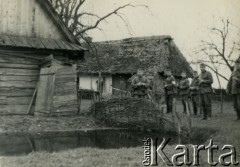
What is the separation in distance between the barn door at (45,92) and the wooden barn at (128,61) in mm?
15956

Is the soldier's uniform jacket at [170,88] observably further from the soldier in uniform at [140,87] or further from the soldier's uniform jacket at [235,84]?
the soldier's uniform jacket at [235,84]

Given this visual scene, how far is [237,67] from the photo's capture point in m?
12.8

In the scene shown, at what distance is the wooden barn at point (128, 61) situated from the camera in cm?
3161

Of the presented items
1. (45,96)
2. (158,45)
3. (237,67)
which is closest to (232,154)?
(237,67)

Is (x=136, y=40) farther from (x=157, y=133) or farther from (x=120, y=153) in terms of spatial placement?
(x=120, y=153)

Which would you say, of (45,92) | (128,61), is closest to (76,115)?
(45,92)

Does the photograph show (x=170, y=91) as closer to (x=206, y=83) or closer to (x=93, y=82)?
(x=206, y=83)

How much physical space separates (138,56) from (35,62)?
714 inches

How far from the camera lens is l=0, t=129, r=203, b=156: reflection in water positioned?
902 cm

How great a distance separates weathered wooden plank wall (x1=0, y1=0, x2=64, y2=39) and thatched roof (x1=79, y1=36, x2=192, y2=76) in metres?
14.8

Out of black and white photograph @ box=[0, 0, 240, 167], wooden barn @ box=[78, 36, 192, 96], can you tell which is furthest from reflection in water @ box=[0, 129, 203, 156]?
wooden barn @ box=[78, 36, 192, 96]

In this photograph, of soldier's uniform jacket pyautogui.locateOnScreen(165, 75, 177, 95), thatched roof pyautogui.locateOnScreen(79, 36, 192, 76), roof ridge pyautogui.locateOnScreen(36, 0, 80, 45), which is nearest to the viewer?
roof ridge pyautogui.locateOnScreen(36, 0, 80, 45)

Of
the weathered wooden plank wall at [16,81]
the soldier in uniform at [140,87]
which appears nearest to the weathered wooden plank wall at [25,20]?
the weathered wooden plank wall at [16,81]

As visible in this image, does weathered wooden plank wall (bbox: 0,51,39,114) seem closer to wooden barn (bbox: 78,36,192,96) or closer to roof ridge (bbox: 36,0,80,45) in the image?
roof ridge (bbox: 36,0,80,45)
